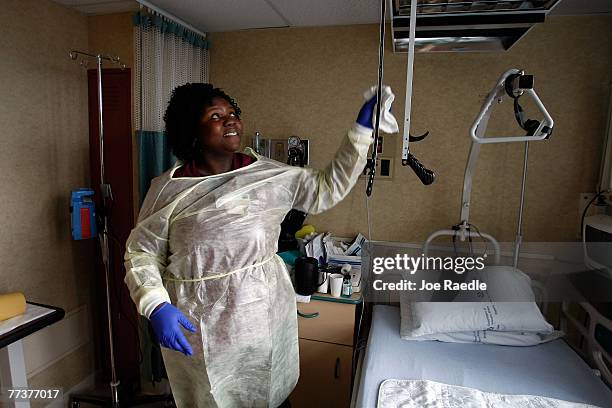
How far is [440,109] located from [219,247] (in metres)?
1.45

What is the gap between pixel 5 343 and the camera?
1.36 m

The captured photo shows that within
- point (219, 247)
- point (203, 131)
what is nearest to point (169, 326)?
point (219, 247)

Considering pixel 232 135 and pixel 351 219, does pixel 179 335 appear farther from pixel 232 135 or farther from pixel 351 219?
pixel 351 219

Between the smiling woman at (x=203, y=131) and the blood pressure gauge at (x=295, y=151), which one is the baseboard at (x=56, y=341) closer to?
the smiling woman at (x=203, y=131)

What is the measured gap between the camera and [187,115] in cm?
133

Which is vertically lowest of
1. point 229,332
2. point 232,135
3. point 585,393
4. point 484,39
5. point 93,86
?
point 585,393

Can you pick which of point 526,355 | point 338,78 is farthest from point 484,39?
point 526,355

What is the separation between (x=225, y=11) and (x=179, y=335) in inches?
63.0

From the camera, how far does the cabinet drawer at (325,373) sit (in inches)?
71.7

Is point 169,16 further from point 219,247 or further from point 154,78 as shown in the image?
point 219,247

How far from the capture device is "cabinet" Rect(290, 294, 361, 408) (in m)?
1.80

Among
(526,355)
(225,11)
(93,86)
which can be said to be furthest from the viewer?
(93,86)

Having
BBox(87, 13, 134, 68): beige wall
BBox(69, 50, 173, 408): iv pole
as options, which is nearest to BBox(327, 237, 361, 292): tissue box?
BBox(69, 50, 173, 408): iv pole

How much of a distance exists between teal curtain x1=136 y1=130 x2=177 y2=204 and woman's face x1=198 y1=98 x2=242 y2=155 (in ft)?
2.28
